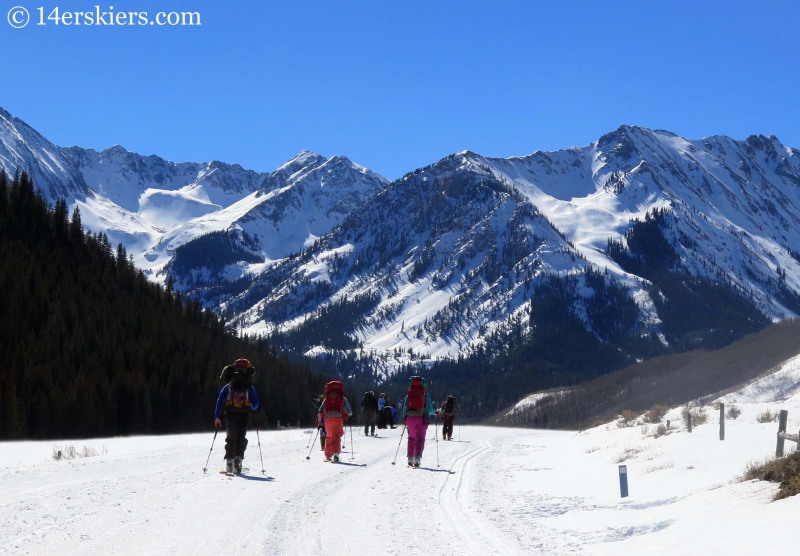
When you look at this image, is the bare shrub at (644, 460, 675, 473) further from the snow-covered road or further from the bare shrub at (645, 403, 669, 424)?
the bare shrub at (645, 403, 669, 424)

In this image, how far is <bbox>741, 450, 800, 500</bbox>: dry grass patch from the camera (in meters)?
10.6

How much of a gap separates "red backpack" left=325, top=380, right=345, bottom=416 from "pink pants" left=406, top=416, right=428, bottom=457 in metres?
2.10

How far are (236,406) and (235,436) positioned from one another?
70cm

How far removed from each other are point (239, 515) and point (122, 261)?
274 feet

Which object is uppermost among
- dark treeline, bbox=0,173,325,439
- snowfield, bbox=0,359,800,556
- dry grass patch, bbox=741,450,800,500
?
dark treeline, bbox=0,173,325,439

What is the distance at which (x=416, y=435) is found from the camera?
21953 mm

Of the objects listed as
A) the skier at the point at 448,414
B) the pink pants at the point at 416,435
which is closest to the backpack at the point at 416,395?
the pink pants at the point at 416,435

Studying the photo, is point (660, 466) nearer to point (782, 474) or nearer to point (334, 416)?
point (782, 474)

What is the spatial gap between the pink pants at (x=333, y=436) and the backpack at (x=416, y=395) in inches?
83.2

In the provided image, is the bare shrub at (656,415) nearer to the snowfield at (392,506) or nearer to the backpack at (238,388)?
the snowfield at (392,506)

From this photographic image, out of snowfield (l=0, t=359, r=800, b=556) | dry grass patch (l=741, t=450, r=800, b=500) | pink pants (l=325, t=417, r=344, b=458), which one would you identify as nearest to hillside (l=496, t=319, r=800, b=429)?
pink pants (l=325, t=417, r=344, b=458)

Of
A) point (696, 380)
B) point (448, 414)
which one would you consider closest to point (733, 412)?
point (448, 414)

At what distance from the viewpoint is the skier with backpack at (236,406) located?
701 inches

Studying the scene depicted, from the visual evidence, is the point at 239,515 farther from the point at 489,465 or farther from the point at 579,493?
the point at 489,465
